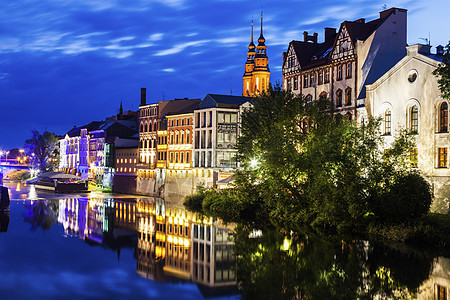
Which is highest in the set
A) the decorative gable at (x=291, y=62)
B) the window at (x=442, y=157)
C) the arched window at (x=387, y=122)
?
the decorative gable at (x=291, y=62)

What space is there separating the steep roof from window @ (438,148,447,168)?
130ft

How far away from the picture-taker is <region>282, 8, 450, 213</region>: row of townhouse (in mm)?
40969

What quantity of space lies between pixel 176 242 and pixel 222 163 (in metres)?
38.6

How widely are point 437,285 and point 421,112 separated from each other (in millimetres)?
20944

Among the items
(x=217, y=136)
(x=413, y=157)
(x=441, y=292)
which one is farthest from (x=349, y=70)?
(x=441, y=292)

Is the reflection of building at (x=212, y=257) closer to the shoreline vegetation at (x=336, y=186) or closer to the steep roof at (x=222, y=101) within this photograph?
the shoreline vegetation at (x=336, y=186)

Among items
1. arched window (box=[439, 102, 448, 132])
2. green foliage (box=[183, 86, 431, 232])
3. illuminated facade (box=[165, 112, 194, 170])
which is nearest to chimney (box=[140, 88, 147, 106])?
illuminated facade (box=[165, 112, 194, 170])

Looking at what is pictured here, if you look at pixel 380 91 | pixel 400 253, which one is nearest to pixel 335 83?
pixel 380 91

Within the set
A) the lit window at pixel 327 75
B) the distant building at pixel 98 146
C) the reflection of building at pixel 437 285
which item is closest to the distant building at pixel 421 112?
the reflection of building at pixel 437 285

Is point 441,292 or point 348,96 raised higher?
point 348,96

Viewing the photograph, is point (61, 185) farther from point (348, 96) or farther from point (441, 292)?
point (441, 292)

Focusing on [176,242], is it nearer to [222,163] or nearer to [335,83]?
[335,83]

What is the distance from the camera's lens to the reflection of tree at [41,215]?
151 ft

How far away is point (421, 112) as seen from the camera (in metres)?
42.3
